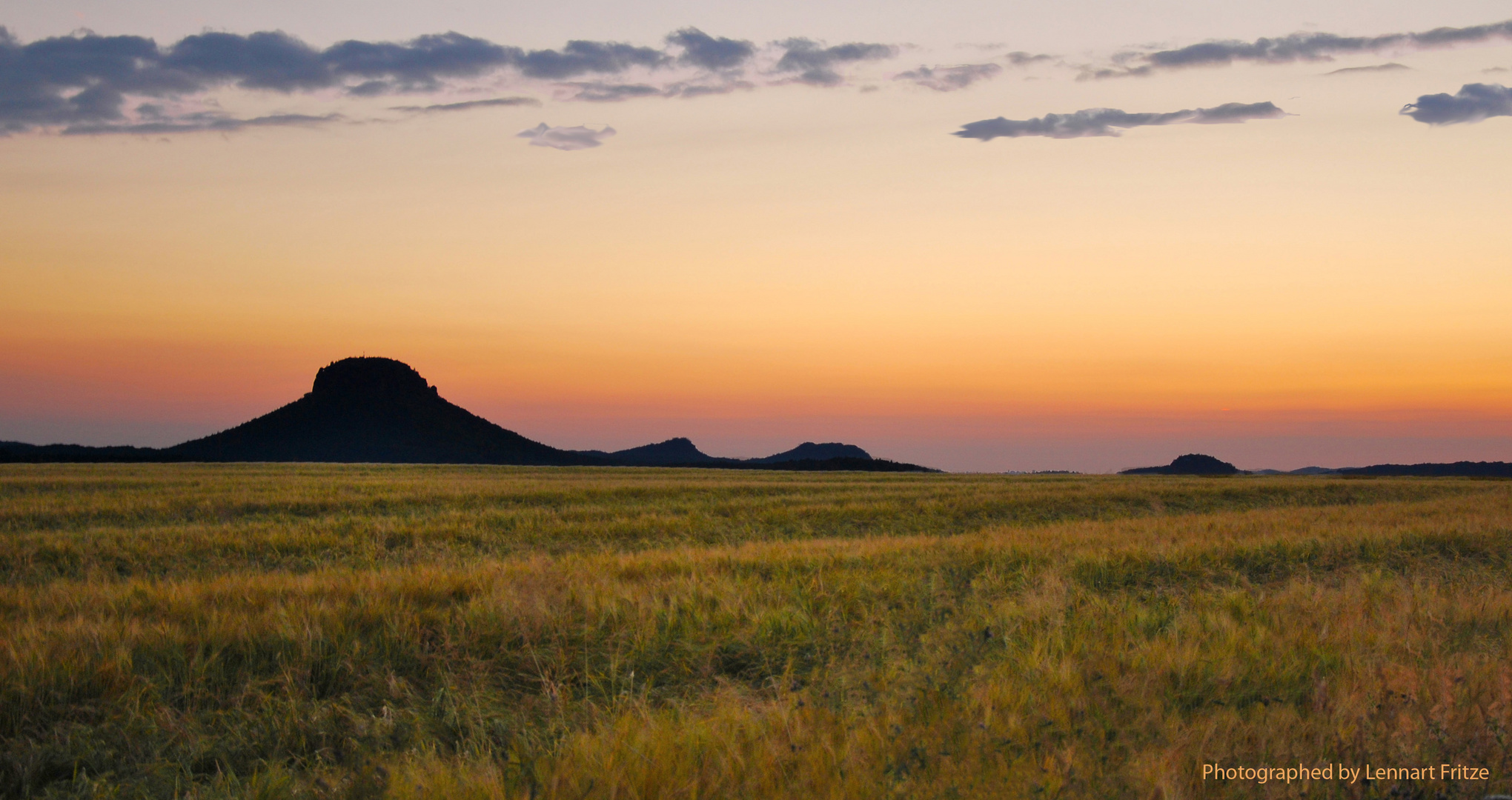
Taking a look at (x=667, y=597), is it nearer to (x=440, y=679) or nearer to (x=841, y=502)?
(x=440, y=679)

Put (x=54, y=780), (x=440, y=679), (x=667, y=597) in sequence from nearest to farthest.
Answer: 1. (x=54, y=780)
2. (x=440, y=679)
3. (x=667, y=597)

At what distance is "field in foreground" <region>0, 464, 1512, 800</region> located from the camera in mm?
3756

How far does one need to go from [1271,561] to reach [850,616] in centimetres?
851

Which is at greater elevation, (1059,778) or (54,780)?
Answer: (1059,778)

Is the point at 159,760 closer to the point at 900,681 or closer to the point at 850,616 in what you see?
the point at 900,681

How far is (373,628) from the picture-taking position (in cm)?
638

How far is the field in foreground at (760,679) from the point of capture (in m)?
3.76

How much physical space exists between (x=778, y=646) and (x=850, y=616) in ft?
Answer: 4.02

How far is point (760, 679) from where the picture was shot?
591cm

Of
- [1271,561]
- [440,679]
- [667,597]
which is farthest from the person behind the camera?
[1271,561]

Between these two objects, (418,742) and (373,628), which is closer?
(418,742)

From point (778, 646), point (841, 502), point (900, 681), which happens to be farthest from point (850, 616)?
point (841, 502)

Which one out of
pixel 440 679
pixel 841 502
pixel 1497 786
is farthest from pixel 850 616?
pixel 841 502

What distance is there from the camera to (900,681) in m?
4.97
